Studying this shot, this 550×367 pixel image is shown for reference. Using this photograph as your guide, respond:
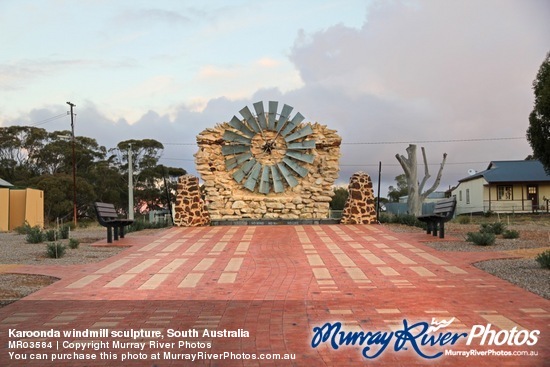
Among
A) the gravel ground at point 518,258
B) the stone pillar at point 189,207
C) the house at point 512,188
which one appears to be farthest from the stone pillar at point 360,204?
the house at point 512,188

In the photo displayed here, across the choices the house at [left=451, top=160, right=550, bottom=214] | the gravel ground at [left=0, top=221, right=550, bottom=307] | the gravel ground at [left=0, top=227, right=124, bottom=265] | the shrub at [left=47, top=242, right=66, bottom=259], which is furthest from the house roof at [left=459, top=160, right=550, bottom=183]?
the shrub at [left=47, top=242, right=66, bottom=259]

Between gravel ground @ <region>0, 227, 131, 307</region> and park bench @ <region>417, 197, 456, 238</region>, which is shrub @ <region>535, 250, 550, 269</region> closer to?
park bench @ <region>417, 197, 456, 238</region>

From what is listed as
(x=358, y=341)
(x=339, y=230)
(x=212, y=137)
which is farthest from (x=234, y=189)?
(x=358, y=341)

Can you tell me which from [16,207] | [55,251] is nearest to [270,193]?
[55,251]

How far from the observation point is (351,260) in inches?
463

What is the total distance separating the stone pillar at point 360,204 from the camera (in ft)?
68.5

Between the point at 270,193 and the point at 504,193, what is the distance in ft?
85.0

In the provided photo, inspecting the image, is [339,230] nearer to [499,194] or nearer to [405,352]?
[405,352]

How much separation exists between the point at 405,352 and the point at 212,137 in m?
17.8

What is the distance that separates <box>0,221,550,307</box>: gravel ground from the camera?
8.97 meters

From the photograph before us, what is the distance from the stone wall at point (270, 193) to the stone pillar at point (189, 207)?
1356mm

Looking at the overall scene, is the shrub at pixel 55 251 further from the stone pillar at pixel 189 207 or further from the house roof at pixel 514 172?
the house roof at pixel 514 172

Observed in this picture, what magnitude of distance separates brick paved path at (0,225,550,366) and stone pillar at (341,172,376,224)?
25.0 ft
